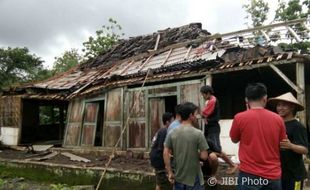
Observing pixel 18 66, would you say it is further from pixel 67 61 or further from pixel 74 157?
pixel 74 157

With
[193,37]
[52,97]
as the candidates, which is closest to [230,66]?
[193,37]

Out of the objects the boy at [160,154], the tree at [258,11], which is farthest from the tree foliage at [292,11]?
the boy at [160,154]

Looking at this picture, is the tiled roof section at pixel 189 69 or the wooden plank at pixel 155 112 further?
the wooden plank at pixel 155 112

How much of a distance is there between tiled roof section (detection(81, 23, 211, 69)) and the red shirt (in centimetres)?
1160

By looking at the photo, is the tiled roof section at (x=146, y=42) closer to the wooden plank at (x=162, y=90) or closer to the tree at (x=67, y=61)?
the wooden plank at (x=162, y=90)

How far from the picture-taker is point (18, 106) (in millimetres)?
16484

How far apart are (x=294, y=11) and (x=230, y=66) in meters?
12.8

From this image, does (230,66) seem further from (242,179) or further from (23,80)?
(23,80)

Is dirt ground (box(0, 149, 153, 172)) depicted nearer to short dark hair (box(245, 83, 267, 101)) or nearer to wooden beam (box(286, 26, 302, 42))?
wooden beam (box(286, 26, 302, 42))

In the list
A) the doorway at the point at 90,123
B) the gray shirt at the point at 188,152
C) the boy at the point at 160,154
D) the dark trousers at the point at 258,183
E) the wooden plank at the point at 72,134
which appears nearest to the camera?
the dark trousers at the point at 258,183

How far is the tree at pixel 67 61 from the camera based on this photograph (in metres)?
33.3

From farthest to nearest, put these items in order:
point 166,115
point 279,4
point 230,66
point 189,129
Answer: point 279,4
point 230,66
point 166,115
point 189,129

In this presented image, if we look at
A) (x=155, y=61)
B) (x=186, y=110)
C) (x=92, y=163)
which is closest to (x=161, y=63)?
(x=155, y=61)

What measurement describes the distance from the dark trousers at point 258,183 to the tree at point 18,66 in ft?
87.1
